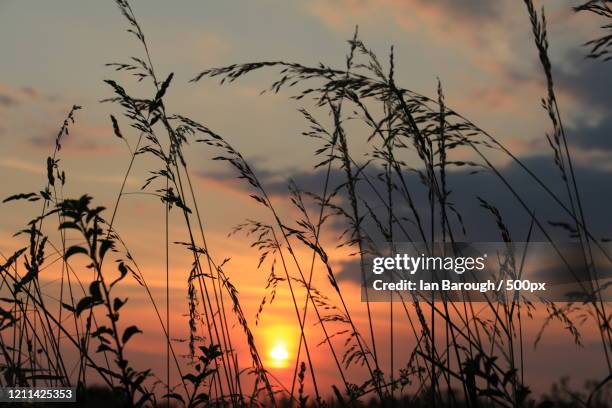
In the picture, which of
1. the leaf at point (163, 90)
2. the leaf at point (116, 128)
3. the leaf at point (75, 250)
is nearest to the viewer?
the leaf at point (75, 250)

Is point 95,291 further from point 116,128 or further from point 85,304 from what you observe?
point 116,128

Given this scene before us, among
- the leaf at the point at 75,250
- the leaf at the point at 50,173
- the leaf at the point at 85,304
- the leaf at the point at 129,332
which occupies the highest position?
the leaf at the point at 50,173

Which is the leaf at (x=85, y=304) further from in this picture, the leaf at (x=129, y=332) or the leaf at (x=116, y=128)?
the leaf at (x=116, y=128)

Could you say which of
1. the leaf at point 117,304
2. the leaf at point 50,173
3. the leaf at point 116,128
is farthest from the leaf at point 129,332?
the leaf at point 50,173

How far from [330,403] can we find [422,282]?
71cm

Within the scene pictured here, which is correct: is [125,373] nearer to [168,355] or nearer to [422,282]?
[168,355]

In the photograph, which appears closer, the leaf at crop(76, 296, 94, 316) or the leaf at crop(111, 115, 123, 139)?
the leaf at crop(76, 296, 94, 316)

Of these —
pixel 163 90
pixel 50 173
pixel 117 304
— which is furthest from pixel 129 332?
pixel 50 173

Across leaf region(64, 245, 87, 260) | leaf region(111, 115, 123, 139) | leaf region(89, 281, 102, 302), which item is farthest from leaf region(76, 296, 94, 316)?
leaf region(111, 115, 123, 139)

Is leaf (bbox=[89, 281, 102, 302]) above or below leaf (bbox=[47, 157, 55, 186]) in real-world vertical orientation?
below

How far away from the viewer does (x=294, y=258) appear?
151 inches

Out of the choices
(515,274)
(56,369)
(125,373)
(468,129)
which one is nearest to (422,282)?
(515,274)

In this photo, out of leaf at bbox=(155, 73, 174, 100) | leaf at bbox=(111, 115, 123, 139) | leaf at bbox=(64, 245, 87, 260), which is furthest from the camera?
leaf at bbox=(111, 115, 123, 139)

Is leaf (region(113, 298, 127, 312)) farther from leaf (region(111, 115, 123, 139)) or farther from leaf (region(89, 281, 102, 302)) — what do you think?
leaf (region(111, 115, 123, 139))
